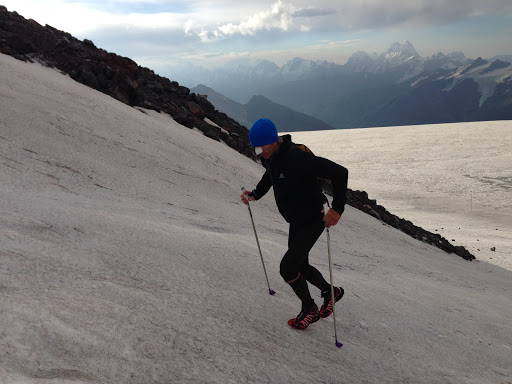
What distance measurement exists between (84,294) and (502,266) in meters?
17.4

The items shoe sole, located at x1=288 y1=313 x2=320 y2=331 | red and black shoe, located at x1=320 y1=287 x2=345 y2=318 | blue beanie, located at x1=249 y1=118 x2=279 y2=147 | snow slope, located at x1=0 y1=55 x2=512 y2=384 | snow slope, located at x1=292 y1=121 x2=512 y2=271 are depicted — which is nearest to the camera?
snow slope, located at x1=0 y1=55 x2=512 y2=384

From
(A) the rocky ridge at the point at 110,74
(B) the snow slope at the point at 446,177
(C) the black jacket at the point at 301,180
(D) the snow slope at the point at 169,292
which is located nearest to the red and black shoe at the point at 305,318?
(D) the snow slope at the point at 169,292

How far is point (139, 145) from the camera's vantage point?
39.6 feet

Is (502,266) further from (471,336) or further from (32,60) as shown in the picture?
(32,60)

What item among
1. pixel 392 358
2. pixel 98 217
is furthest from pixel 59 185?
pixel 392 358

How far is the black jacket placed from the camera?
4277 mm

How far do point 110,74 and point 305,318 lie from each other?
17329 mm

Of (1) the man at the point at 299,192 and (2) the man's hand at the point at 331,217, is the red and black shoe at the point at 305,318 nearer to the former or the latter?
(1) the man at the point at 299,192

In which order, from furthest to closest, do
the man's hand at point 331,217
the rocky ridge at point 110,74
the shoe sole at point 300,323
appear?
the rocky ridge at point 110,74 → the shoe sole at point 300,323 → the man's hand at point 331,217

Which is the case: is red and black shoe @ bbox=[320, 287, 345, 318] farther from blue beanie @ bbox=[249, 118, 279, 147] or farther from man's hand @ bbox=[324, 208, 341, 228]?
blue beanie @ bbox=[249, 118, 279, 147]

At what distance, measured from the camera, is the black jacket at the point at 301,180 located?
4277mm

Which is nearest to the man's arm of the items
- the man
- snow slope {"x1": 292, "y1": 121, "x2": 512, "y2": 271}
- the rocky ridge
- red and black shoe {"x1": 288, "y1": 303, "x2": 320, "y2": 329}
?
the man

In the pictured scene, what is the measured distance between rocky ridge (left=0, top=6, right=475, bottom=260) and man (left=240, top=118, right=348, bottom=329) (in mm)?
13832

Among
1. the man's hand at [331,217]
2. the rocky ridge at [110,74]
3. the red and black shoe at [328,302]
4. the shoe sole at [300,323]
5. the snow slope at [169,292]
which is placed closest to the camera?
the snow slope at [169,292]
